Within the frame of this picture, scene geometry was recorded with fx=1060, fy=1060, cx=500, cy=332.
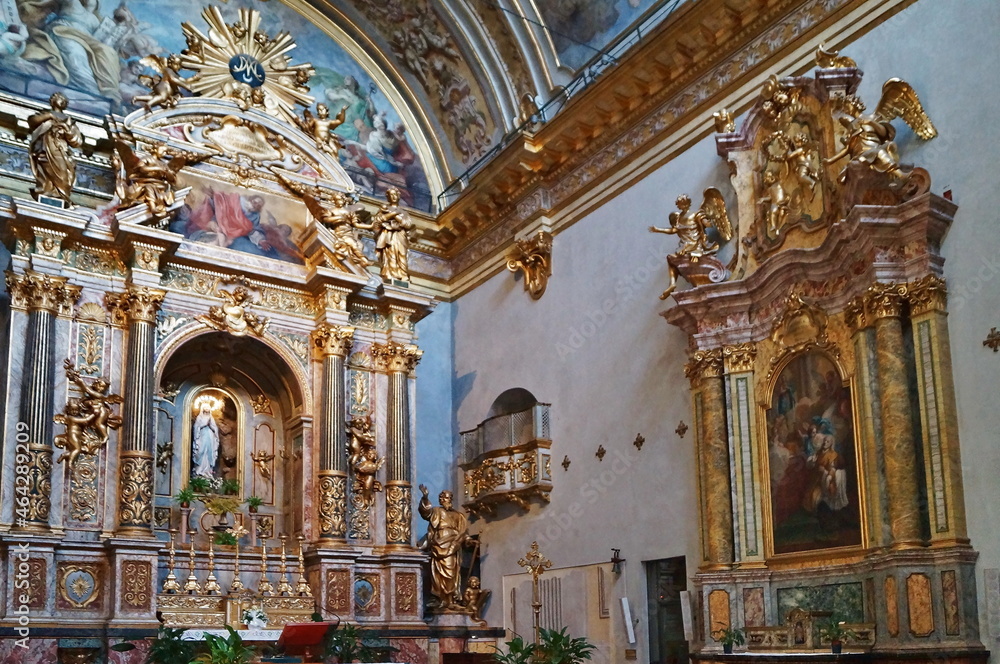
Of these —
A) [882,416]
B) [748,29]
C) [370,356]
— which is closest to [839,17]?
[748,29]

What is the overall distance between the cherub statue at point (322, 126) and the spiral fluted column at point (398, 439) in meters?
3.61

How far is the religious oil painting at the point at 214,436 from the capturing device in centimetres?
1638

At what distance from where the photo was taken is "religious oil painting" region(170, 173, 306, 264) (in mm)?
16438

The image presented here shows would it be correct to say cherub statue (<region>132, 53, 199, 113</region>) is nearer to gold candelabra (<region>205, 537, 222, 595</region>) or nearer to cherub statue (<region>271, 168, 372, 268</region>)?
cherub statue (<region>271, 168, 372, 268</region>)

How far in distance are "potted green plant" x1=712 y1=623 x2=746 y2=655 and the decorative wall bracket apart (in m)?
6.65

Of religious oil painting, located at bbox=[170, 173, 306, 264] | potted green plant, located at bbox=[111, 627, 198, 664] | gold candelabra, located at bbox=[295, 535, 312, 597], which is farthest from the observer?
religious oil painting, located at bbox=[170, 173, 306, 264]

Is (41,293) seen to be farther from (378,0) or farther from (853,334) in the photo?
(853,334)

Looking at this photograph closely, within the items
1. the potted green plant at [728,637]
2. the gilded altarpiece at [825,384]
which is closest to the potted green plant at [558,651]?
the potted green plant at [728,637]

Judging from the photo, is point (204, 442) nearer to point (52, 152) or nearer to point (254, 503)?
point (254, 503)

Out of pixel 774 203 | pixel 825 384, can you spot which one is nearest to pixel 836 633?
pixel 825 384

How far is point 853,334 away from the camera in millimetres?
11898

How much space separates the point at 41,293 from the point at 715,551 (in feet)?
31.4

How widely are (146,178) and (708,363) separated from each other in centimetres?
859

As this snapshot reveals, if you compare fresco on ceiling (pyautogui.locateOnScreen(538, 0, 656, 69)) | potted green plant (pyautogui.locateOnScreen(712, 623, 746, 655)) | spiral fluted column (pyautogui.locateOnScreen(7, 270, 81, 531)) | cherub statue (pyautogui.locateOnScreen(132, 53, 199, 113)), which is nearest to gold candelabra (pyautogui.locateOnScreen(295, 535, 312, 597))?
spiral fluted column (pyautogui.locateOnScreen(7, 270, 81, 531))
